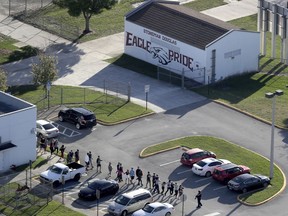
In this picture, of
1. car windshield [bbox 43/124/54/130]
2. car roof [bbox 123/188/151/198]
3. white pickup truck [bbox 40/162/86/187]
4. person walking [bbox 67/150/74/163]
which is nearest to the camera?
car roof [bbox 123/188/151/198]

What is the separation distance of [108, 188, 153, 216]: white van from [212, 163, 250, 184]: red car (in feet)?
23.5

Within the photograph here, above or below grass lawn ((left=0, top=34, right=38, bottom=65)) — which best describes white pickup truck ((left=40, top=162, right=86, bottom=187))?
above

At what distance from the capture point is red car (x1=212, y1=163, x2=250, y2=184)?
85.2m

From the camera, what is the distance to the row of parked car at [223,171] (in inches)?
3297

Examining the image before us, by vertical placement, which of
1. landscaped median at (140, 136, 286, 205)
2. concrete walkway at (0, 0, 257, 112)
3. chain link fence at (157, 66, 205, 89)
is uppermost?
landscaped median at (140, 136, 286, 205)

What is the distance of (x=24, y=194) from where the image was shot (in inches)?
3243

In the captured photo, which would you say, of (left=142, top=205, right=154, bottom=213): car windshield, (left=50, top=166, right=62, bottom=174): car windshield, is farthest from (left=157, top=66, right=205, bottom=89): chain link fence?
(left=142, top=205, right=154, bottom=213): car windshield

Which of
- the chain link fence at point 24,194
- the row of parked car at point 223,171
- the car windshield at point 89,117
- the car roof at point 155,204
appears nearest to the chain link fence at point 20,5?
the car windshield at point 89,117

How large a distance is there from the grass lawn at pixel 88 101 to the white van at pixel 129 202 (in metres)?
17.9

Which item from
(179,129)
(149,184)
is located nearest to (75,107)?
(179,129)

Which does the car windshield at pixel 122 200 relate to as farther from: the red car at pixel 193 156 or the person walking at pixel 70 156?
the red car at pixel 193 156

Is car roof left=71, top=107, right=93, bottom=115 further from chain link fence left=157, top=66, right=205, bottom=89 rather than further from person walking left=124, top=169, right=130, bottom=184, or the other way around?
chain link fence left=157, top=66, right=205, bottom=89

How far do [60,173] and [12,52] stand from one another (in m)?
36.8

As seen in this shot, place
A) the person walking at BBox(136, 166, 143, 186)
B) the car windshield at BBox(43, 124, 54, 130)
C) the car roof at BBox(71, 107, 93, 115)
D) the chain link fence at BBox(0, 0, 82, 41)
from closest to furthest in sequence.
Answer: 1. the person walking at BBox(136, 166, 143, 186)
2. the car windshield at BBox(43, 124, 54, 130)
3. the car roof at BBox(71, 107, 93, 115)
4. the chain link fence at BBox(0, 0, 82, 41)
